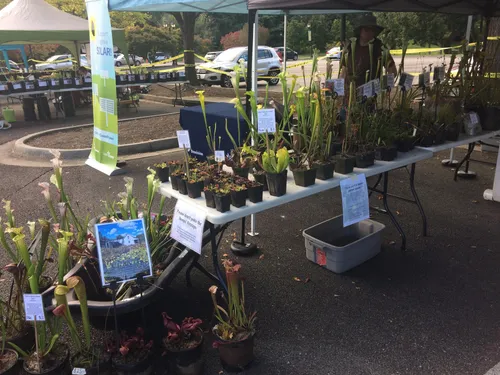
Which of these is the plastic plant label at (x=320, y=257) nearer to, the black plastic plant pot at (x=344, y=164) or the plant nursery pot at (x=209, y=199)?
the black plastic plant pot at (x=344, y=164)

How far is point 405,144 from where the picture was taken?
3123mm

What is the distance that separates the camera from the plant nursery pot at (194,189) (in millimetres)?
2336

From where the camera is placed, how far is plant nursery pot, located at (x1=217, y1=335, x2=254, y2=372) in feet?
6.73

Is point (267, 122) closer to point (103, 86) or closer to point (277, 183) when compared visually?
point (277, 183)

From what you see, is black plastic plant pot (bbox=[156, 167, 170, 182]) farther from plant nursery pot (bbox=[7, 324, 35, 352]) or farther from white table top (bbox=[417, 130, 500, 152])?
white table top (bbox=[417, 130, 500, 152])

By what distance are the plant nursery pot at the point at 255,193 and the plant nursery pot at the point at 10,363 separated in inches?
54.7

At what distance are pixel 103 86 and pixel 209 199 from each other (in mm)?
2012

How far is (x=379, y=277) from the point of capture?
2990 millimetres

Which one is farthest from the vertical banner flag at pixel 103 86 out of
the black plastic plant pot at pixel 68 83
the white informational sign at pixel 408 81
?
the black plastic plant pot at pixel 68 83

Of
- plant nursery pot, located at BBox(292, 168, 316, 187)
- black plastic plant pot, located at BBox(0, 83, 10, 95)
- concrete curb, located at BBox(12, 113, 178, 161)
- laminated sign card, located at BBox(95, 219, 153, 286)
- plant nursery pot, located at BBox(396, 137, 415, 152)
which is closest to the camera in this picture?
laminated sign card, located at BBox(95, 219, 153, 286)

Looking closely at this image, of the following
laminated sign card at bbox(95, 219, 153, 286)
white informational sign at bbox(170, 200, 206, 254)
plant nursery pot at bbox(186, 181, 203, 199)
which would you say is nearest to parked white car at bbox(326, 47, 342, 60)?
plant nursery pot at bbox(186, 181, 203, 199)

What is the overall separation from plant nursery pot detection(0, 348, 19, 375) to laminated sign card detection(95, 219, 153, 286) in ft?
1.89

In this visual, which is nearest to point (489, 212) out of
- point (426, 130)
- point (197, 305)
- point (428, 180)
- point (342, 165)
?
point (428, 180)

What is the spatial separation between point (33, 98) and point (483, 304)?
10.1m
